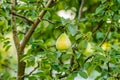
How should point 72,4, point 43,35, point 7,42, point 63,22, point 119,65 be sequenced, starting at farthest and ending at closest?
point 43,35, point 72,4, point 7,42, point 119,65, point 63,22

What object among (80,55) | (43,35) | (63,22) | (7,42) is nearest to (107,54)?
(80,55)

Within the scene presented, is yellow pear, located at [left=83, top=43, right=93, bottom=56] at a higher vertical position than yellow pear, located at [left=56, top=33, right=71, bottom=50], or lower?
lower

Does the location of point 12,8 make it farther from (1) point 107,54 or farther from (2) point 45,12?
(1) point 107,54

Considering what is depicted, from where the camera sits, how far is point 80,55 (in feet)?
4.67

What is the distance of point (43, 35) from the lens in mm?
2715

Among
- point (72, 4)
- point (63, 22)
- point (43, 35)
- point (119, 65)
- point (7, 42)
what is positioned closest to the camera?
point (63, 22)

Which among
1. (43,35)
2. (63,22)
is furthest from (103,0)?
(43,35)

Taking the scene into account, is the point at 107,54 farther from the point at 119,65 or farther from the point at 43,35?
Answer: the point at 43,35

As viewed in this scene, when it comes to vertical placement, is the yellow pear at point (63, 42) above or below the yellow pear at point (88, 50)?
above

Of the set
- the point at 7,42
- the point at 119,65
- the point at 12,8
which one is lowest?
the point at 119,65

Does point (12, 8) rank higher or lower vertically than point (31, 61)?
higher

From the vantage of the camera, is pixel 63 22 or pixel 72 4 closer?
pixel 63 22

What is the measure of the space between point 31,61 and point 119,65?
367mm

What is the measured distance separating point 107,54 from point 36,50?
308 mm
